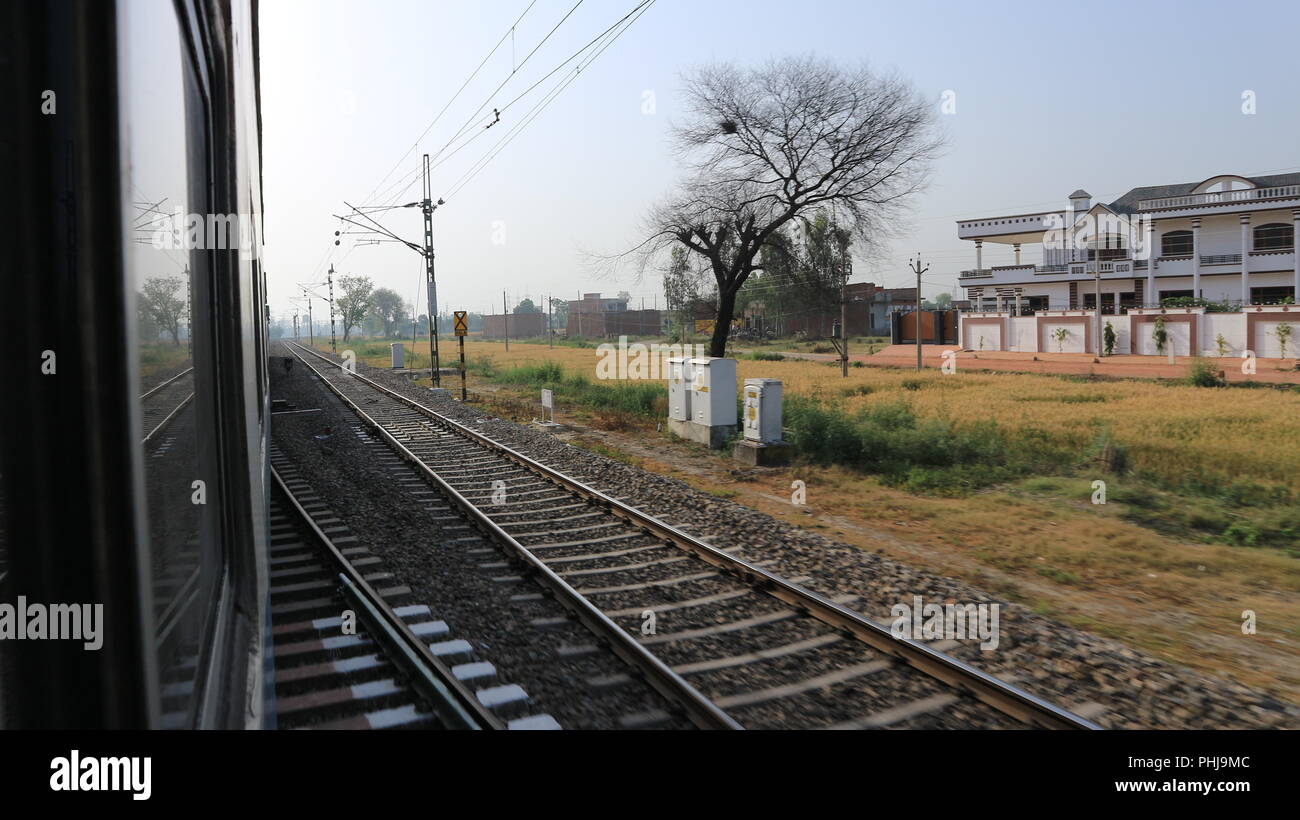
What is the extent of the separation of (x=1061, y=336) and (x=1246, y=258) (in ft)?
29.8

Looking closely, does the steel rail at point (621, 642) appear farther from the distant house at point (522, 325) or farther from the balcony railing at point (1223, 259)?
the distant house at point (522, 325)

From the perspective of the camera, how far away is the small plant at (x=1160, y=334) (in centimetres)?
3794

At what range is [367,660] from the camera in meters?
5.17

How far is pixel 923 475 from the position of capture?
12.5 m

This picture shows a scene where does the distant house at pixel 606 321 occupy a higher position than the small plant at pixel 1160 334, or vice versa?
the distant house at pixel 606 321

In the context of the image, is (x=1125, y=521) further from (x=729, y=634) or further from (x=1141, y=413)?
(x=1141, y=413)

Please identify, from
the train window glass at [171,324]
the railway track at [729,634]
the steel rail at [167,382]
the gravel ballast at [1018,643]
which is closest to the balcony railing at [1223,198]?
the gravel ballast at [1018,643]

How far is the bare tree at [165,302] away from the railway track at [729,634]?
3.42m

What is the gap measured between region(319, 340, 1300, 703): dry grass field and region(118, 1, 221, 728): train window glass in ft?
21.0

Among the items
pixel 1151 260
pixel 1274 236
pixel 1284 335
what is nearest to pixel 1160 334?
pixel 1284 335

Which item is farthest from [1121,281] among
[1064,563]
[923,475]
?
[1064,563]

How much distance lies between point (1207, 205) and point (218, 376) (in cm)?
5106

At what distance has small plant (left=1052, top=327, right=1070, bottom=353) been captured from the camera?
43.0 m
